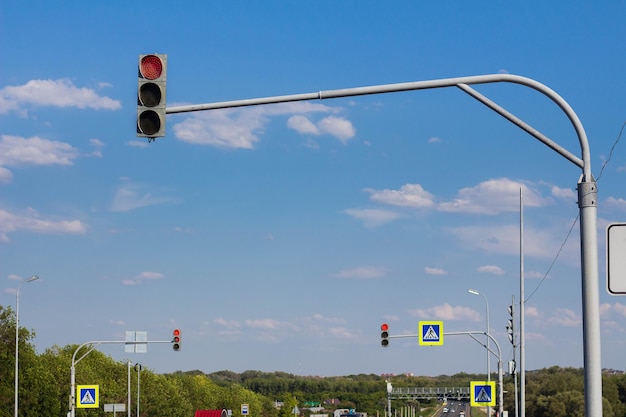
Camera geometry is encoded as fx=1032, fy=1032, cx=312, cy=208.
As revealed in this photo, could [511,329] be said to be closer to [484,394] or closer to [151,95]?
[484,394]

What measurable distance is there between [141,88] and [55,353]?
115 meters

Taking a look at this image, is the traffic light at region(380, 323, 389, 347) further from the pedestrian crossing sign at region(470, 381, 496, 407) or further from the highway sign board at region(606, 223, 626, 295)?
the highway sign board at region(606, 223, 626, 295)

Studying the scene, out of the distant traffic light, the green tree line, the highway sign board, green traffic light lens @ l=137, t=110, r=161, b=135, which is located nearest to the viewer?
the highway sign board

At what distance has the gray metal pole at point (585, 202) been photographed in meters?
13.2

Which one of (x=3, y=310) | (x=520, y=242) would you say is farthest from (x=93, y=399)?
(x=520, y=242)

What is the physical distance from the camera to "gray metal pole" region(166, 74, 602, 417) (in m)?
13.2

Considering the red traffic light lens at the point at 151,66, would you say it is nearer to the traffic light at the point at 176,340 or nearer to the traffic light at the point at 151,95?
the traffic light at the point at 151,95

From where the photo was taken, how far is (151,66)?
14.1 m

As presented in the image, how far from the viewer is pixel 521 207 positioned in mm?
52688

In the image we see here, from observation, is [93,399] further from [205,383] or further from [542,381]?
[205,383]

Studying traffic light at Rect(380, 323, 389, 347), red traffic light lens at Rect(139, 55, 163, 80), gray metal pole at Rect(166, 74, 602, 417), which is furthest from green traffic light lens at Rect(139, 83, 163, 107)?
traffic light at Rect(380, 323, 389, 347)

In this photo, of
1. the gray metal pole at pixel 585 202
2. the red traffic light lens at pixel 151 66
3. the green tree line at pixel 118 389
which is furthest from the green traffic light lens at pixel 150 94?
the green tree line at pixel 118 389

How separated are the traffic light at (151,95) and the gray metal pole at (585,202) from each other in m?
2.63

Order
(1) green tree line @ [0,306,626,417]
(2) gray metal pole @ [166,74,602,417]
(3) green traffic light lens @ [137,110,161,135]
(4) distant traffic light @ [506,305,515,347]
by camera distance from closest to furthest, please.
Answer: (2) gray metal pole @ [166,74,602,417] → (3) green traffic light lens @ [137,110,161,135] → (4) distant traffic light @ [506,305,515,347] → (1) green tree line @ [0,306,626,417]
